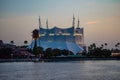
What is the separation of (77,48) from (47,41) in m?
12.0

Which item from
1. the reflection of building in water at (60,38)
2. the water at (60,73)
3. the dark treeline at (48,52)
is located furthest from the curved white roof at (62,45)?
the water at (60,73)

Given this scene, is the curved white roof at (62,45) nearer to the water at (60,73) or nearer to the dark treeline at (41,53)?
the dark treeline at (41,53)

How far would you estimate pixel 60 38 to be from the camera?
153875 mm

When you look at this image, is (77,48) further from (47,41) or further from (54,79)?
(54,79)

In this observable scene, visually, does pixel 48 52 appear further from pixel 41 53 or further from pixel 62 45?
pixel 62 45

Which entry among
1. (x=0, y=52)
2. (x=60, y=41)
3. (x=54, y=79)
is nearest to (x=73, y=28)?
(x=60, y=41)

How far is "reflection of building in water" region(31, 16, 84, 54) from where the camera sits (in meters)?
150

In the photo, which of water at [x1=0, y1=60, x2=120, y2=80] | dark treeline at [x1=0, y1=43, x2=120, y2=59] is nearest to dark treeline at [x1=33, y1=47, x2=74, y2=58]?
dark treeline at [x1=0, y1=43, x2=120, y2=59]

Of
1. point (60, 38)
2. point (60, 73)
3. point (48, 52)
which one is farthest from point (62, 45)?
point (60, 73)

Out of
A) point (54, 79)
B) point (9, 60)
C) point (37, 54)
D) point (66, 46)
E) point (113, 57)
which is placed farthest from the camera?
point (66, 46)

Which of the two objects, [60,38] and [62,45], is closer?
[62,45]

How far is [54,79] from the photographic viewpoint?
134 ft

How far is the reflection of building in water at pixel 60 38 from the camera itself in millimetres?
150250

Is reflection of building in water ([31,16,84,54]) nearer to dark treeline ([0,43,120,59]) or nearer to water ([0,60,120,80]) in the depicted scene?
dark treeline ([0,43,120,59])
